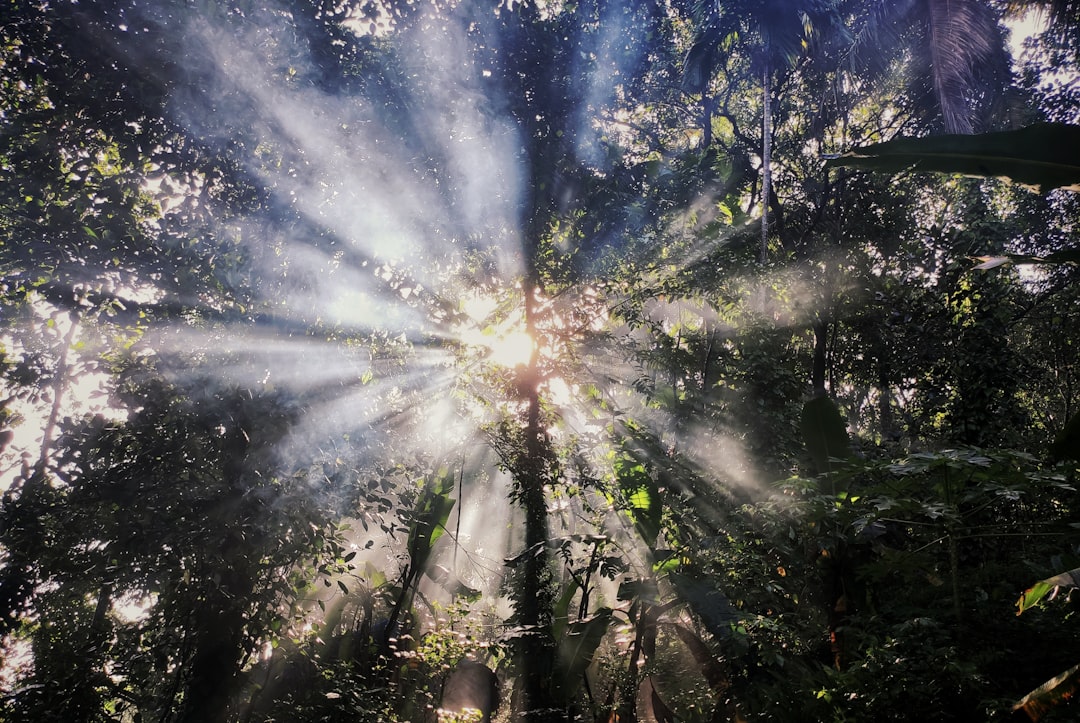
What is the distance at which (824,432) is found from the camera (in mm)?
3969

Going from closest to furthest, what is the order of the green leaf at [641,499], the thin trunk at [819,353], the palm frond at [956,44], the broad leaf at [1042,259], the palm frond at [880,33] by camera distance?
1. the broad leaf at [1042,259]
2. the green leaf at [641,499]
3. the palm frond at [956,44]
4. the palm frond at [880,33]
5. the thin trunk at [819,353]

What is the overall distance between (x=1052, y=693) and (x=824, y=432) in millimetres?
2734

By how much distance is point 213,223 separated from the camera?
15.1ft

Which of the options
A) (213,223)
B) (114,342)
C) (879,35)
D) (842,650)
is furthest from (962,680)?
(879,35)

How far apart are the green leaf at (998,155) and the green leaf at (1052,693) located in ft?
4.16

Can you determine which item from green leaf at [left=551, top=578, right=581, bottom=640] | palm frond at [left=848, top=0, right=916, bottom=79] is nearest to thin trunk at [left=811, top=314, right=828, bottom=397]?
palm frond at [left=848, top=0, right=916, bottom=79]

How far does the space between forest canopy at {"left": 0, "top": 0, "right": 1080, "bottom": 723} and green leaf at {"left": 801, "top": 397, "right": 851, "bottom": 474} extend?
0.08ft

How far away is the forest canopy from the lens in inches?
124

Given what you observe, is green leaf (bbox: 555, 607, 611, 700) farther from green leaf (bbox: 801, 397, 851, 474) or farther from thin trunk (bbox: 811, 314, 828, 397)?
thin trunk (bbox: 811, 314, 828, 397)

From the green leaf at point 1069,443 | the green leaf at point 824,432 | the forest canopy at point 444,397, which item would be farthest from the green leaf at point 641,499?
the green leaf at point 1069,443

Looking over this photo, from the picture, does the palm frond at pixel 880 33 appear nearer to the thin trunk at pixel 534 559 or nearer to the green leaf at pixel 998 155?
the thin trunk at pixel 534 559

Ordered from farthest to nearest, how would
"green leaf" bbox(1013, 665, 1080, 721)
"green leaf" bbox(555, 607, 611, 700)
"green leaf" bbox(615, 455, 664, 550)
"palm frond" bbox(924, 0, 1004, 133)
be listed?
1. "palm frond" bbox(924, 0, 1004, 133)
2. "green leaf" bbox(615, 455, 664, 550)
3. "green leaf" bbox(555, 607, 611, 700)
4. "green leaf" bbox(1013, 665, 1080, 721)

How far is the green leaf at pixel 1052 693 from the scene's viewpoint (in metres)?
1.36

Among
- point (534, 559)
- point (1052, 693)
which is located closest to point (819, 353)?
point (534, 559)
